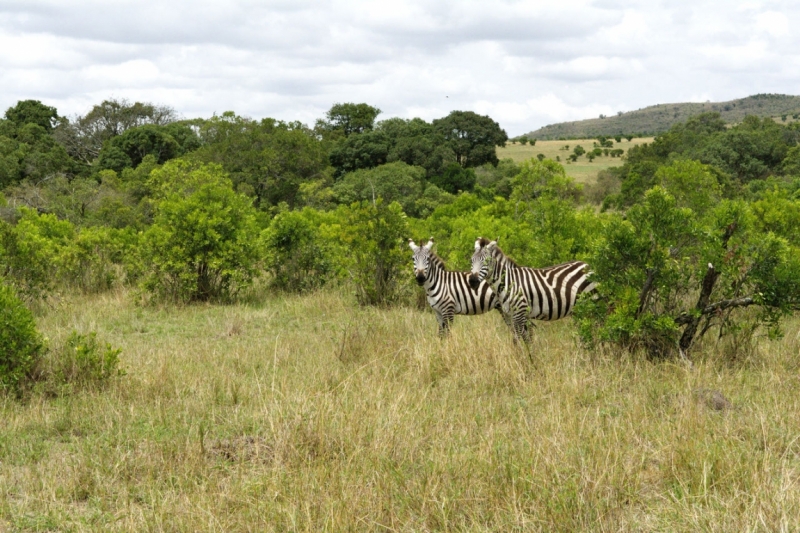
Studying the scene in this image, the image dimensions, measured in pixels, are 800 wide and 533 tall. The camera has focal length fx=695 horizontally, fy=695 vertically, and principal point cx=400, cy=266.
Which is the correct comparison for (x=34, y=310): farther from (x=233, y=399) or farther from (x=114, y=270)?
(x=233, y=399)

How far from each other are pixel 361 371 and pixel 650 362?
3.01 metres

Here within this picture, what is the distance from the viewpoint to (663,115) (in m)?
137

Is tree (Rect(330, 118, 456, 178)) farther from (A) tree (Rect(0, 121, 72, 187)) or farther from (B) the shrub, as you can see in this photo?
(B) the shrub

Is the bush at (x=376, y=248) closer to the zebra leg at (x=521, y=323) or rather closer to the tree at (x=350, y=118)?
the zebra leg at (x=521, y=323)

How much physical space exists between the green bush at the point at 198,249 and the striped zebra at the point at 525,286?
5860 mm

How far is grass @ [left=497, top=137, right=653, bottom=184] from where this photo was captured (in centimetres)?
5609

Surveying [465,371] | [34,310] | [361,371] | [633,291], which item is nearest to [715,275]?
[633,291]

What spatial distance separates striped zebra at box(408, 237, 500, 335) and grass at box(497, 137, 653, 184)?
132ft

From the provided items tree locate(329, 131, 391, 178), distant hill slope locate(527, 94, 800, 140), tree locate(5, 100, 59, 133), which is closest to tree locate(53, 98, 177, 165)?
tree locate(5, 100, 59, 133)

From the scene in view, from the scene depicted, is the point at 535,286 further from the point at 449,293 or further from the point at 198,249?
the point at 198,249

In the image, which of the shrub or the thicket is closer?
the shrub

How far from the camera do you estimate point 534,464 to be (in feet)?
14.3

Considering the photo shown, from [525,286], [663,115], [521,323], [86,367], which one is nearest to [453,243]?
[525,286]

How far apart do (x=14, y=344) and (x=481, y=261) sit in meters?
5.20
